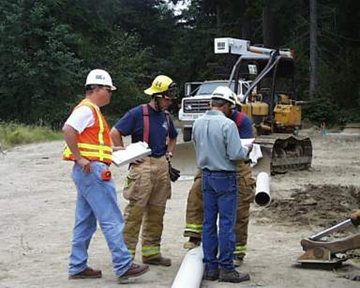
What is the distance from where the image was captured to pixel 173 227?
31.8ft

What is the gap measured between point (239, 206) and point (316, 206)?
388 centimetres

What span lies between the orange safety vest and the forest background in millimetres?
29225

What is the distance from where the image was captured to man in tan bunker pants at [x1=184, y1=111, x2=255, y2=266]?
7.38 metres

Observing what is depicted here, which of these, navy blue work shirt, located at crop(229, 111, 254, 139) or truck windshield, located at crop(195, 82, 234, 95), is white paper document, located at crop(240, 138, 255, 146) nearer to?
navy blue work shirt, located at crop(229, 111, 254, 139)

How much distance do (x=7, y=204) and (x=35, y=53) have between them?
2917 centimetres

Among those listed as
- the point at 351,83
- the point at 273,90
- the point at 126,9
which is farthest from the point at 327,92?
the point at 126,9

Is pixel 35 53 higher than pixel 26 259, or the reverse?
pixel 35 53

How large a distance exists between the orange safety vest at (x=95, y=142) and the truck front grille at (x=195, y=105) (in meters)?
17.6

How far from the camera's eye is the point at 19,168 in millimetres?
18453

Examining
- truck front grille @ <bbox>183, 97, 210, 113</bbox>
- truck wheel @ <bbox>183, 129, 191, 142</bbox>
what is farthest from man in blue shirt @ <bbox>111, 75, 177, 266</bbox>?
Result: truck front grille @ <bbox>183, 97, 210, 113</bbox>

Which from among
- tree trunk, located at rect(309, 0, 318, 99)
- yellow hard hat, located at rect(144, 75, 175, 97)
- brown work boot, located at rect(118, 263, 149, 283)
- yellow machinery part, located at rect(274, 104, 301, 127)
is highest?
tree trunk, located at rect(309, 0, 318, 99)

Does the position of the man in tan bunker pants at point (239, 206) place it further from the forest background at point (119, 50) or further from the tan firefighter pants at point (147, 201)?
the forest background at point (119, 50)

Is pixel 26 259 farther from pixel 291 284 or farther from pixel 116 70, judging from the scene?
pixel 116 70

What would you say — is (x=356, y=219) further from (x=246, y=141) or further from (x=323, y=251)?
(x=246, y=141)
